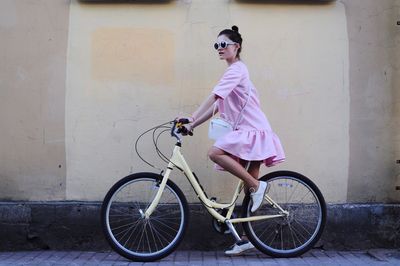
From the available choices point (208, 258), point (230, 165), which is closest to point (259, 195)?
point (230, 165)

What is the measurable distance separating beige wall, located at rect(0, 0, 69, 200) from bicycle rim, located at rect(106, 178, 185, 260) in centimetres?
69

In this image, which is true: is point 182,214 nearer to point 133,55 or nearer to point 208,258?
point 208,258

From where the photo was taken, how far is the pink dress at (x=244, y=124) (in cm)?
527

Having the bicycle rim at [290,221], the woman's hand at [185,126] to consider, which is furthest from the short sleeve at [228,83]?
the bicycle rim at [290,221]

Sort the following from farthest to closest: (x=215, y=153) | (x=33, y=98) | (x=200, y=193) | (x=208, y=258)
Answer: (x=33, y=98) → (x=208, y=258) → (x=200, y=193) → (x=215, y=153)

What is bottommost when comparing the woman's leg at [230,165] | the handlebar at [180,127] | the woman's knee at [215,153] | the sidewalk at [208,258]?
the sidewalk at [208,258]

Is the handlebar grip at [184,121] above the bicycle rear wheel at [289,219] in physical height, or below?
above

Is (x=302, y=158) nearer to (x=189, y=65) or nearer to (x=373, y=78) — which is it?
(x=373, y=78)

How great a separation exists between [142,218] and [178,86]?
4.56 feet

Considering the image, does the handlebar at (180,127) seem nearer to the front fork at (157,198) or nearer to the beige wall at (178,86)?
the front fork at (157,198)

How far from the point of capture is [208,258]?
18.2 feet

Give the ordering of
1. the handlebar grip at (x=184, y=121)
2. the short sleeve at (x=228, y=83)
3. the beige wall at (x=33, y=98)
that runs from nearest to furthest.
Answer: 1. the short sleeve at (x=228, y=83)
2. the handlebar grip at (x=184, y=121)
3. the beige wall at (x=33, y=98)

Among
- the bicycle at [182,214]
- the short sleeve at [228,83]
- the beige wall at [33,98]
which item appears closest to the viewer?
the short sleeve at [228,83]

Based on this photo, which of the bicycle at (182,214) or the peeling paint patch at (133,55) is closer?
the bicycle at (182,214)
